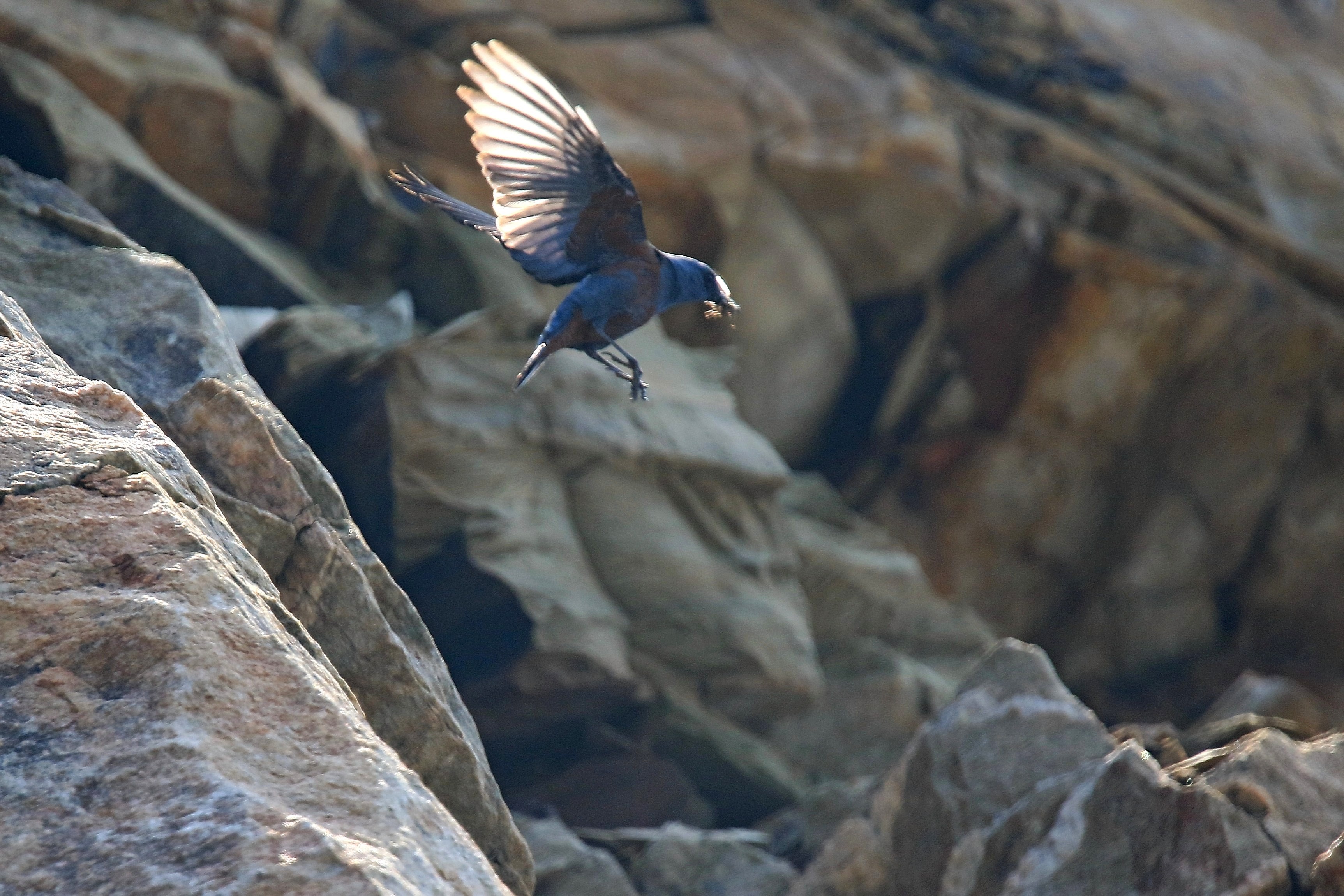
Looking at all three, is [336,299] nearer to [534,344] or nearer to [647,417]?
[534,344]

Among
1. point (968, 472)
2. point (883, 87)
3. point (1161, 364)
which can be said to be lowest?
point (968, 472)

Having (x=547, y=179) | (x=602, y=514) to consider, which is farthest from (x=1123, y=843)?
(x=602, y=514)

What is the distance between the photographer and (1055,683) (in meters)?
5.54

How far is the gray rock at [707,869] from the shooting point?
5.87 meters

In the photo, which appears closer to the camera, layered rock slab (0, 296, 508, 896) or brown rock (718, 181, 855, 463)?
layered rock slab (0, 296, 508, 896)

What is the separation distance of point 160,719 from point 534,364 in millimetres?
2358

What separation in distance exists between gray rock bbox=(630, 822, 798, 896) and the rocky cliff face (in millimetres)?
27

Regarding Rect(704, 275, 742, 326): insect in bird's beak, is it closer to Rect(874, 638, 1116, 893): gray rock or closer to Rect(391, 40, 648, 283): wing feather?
Rect(391, 40, 648, 283): wing feather

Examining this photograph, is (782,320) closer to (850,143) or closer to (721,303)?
(850,143)

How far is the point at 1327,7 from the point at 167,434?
1582 centimetres

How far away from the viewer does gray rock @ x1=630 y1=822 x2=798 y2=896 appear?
5871 millimetres

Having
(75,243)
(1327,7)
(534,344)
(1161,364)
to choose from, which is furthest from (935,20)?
(75,243)

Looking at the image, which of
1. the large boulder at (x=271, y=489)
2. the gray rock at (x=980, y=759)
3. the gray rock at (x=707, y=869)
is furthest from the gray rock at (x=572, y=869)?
the large boulder at (x=271, y=489)

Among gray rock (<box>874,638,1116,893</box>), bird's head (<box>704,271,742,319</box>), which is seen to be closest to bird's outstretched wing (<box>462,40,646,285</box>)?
bird's head (<box>704,271,742,319</box>)
